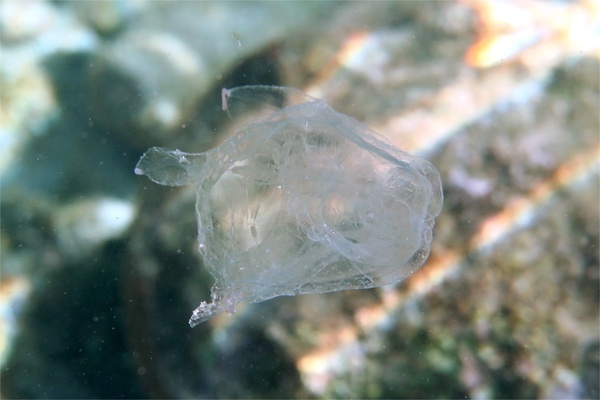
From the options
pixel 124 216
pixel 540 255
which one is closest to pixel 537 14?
pixel 540 255

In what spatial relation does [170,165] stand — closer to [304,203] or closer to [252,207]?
[252,207]

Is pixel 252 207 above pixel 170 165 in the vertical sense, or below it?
below

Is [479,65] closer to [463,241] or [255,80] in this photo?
[463,241]

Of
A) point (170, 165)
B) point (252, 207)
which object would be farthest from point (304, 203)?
point (170, 165)

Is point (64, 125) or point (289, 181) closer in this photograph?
point (289, 181)
